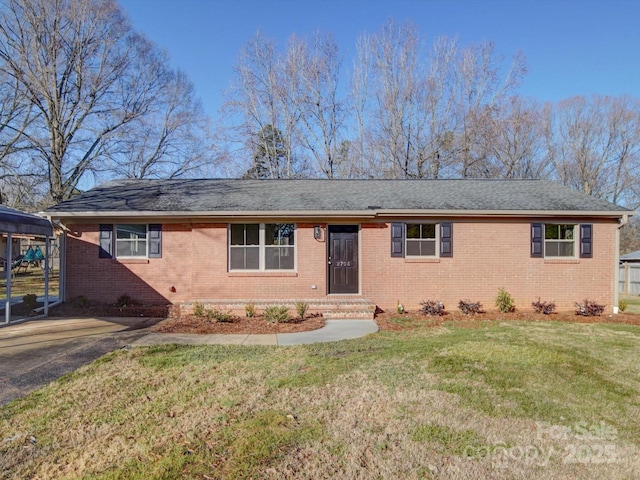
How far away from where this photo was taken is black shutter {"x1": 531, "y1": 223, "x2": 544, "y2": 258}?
1073 centimetres

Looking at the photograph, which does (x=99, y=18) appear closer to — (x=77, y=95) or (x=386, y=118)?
(x=77, y=95)

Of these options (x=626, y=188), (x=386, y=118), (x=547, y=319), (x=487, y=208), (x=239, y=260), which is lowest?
(x=547, y=319)

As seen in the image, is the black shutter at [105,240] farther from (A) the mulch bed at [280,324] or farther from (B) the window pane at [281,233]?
(B) the window pane at [281,233]

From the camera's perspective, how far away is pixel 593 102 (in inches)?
1201

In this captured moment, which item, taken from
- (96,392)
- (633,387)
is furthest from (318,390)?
(633,387)

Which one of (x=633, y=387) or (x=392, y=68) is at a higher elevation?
(x=392, y=68)

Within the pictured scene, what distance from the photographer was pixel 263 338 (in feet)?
24.7

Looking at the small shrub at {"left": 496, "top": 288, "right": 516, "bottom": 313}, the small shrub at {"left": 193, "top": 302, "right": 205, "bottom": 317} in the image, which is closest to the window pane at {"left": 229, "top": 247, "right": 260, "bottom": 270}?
the small shrub at {"left": 193, "top": 302, "right": 205, "bottom": 317}

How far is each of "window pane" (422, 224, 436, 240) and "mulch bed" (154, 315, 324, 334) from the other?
3839mm

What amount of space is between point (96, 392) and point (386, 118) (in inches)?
892

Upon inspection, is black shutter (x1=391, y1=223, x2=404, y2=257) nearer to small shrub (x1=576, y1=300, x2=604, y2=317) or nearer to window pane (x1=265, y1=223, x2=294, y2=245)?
window pane (x1=265, y1=223, x2=294, y2=245)

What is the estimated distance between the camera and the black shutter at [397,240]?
1064 cm

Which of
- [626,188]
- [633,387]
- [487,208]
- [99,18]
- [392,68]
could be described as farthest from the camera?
[626,188]

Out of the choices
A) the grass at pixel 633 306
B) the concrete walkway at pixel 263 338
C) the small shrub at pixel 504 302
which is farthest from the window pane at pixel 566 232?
the concrete walkway at pixel 263 338
